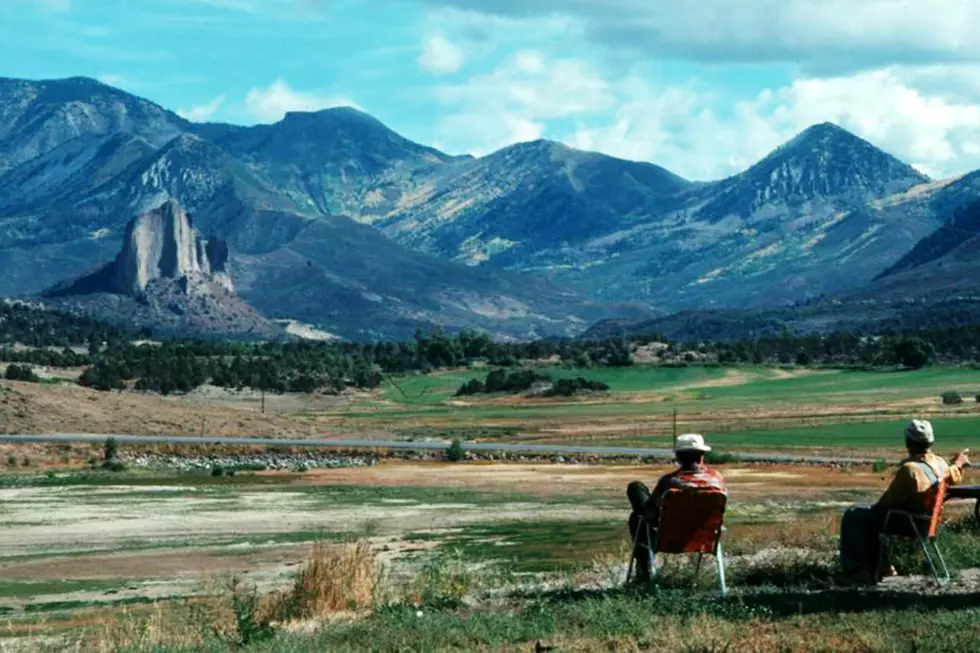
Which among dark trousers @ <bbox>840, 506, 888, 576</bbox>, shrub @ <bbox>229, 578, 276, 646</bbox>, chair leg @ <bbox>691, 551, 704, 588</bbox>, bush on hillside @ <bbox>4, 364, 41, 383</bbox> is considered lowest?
shrub @ <bbox>229, 578, 276, 646</bbox>

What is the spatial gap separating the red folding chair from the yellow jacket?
1.65m

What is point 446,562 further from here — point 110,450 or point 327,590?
point 110,450

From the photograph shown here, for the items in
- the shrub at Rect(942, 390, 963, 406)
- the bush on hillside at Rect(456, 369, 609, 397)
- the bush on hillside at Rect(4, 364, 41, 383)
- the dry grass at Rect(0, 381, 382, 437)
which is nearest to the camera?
the dry grass at Rect(0, 381, 382, 437)

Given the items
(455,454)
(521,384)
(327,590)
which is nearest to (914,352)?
(521,384)

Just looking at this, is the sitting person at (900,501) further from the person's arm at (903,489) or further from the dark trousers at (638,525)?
the dark trousers at (638,525)

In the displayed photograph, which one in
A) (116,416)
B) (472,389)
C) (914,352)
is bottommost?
(116,416)

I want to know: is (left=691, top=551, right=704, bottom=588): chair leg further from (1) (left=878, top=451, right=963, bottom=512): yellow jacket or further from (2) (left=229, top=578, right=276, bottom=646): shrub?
(2) (left=229, top=578, right=276, bottom=646): shrub

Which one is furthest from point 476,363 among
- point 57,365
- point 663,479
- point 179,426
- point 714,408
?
point 663,479

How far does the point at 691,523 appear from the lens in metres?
15.8

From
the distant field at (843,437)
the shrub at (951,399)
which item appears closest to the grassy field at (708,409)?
the distant field at (843,437)

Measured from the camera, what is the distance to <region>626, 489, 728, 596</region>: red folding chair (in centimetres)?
1562

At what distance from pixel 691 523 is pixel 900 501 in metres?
2.06

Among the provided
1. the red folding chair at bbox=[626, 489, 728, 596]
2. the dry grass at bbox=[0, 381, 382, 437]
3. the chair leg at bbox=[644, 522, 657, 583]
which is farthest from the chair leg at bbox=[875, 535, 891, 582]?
the dry grass at bbox=[0, 381, 382, 437]

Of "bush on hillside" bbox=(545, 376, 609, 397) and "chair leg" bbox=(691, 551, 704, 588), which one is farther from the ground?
"bush on hillside" bbox=(545, 376, 609, 397)
